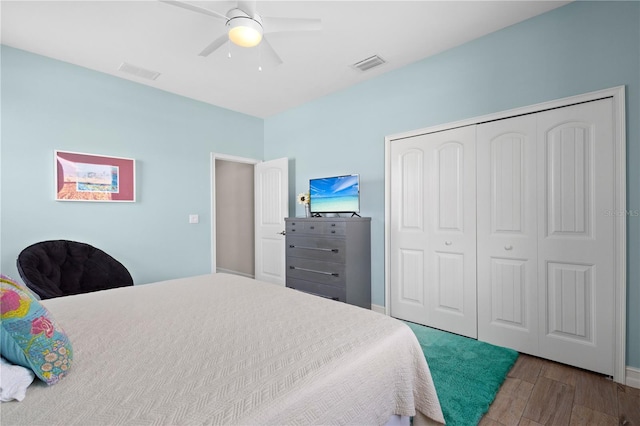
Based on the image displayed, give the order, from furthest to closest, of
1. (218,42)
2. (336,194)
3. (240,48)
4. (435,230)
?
1. (336,194)
2. (435,230)
3. (240,48)
4. (218,42)

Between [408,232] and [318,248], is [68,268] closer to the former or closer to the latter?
[318,248]

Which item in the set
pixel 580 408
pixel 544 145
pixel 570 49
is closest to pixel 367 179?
pixel 544 145

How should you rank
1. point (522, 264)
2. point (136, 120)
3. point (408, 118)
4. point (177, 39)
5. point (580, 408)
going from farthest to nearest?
point (136, 120) < point (408, 118) < point (177, 39) < point (522, 264) < point (580, 408)

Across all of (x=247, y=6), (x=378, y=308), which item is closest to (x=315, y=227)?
(x=378, y=308)

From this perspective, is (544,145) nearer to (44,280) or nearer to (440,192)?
(440,192)

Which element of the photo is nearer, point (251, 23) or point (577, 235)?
point (251, 23)

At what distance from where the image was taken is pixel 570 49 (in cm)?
226

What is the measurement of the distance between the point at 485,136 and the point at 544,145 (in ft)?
1.46

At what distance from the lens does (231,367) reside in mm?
1005

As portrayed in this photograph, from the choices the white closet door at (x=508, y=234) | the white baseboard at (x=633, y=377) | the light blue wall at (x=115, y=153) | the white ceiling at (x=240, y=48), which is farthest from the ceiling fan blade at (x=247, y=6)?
the white baseboard at (x=633, y=377)

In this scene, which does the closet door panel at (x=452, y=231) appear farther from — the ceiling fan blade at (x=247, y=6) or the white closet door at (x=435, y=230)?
the ceiling fan blade at (x=247, y=6)

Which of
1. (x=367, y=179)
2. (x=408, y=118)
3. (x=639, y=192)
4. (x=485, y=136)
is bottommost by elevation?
(x=639, y=192)

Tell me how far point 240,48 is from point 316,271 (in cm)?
236

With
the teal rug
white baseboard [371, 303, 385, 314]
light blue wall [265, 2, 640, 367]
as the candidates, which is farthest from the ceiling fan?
white baseboard [371, 303, 385, 314]
